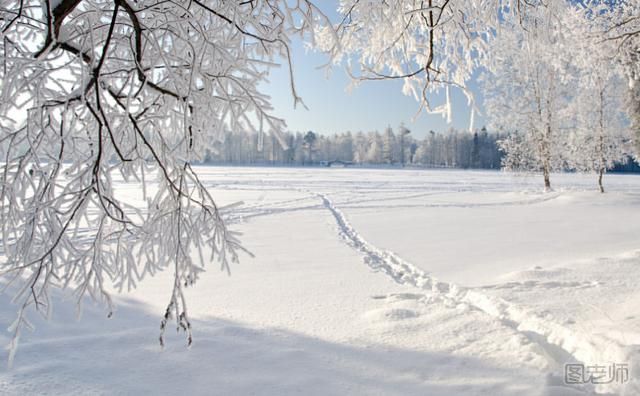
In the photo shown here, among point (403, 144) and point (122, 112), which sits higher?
point (403, 144)

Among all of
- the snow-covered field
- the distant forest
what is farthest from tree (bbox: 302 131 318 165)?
the snow-covered field

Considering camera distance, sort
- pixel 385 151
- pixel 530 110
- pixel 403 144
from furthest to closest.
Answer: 1. pixel 403 144
2. pixel 385 151
3. pixel 530 110

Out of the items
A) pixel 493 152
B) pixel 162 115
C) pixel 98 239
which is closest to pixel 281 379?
pixel 98 239

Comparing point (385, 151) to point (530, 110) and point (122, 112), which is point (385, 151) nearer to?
point (530, 110)

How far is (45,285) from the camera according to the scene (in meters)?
1.90

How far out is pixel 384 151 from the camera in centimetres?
9562

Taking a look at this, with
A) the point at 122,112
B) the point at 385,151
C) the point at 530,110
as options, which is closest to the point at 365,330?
the point at 122,112

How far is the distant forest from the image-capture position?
89.1m

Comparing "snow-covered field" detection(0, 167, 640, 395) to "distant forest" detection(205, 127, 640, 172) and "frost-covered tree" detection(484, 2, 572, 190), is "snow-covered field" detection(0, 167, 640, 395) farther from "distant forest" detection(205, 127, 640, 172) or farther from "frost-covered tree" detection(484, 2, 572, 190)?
"distant forest" detection(205, 127, 640, 172)

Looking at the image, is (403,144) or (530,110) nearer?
(530,110)

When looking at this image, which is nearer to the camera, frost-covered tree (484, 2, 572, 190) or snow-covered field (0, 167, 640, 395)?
snow-covered field (0, 167, 640, 395)

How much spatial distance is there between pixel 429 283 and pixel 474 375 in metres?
2.46

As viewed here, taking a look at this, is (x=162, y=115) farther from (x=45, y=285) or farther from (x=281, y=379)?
(x=281, y=379)

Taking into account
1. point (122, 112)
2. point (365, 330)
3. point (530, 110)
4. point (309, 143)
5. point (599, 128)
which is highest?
point (309, 143)
